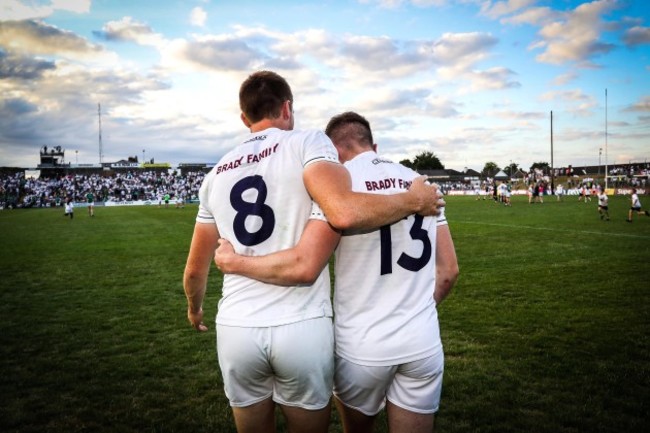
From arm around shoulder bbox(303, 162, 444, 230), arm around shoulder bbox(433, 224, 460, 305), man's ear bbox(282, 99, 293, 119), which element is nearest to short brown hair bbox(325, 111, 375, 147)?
man's ear bbox(282, 99, 293, 119)

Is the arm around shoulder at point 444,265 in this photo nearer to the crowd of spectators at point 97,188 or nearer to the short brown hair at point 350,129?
the short brown hair at point 350,129

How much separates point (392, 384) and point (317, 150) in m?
1.43

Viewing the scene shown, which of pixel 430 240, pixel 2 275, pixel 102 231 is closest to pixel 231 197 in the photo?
pixel 430 240

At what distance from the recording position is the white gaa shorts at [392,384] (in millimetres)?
2391

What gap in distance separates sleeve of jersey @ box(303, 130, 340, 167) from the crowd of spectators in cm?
6216

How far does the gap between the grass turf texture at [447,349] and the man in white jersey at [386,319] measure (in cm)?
206

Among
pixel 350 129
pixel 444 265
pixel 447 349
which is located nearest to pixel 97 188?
pixel 447 349

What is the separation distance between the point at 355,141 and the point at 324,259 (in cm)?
93

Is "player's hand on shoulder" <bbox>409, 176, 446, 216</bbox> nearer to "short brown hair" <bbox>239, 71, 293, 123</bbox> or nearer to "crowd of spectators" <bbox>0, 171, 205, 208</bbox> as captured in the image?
"short brown hair" <bbox>239, 71, 293, 123</bbox>

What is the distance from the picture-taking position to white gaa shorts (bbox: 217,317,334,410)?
2139mm

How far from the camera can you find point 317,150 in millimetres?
2174

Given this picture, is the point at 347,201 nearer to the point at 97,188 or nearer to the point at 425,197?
the point at 425,197

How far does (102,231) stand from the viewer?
927 inches

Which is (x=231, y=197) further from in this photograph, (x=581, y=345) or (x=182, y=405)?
(x=581, y=345)
